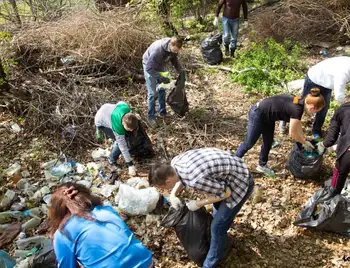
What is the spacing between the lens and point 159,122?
5.25 metres

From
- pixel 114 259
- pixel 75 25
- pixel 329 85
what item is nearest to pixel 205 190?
pixel 114 259

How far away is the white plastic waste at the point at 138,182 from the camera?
3.97 m

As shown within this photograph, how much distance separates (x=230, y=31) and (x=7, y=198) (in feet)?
17.8

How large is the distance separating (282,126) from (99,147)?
267 centimetres

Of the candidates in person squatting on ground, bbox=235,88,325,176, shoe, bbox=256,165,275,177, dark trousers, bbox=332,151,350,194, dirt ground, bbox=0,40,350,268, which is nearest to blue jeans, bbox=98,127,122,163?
dirt ground, bbox=0,40,350,268

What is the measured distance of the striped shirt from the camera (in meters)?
A: 2.38

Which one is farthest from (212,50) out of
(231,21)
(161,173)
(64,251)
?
(64,251)

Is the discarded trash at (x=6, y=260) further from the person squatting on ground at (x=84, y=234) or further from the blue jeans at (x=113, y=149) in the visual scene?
the blue jeans at (x=113, y=149)

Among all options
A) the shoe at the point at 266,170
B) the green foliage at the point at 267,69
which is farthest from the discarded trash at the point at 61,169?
the green foliage at the point at 267,69

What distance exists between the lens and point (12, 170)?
Result: 13.9 ft

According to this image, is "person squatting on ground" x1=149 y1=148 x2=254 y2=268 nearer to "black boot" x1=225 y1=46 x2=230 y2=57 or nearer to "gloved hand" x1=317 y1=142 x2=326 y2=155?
"gloved hand" x1=317 y1=142 x2=326 y2=155

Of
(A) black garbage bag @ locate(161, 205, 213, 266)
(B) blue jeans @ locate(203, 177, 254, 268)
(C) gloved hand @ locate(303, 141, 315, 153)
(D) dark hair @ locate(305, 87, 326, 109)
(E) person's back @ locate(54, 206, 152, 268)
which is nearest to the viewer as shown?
(E) person's back @ locate(54, 206, 152, 268)

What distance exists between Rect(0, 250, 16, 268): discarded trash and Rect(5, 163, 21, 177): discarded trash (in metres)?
1.32

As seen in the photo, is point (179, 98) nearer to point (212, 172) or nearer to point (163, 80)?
point (163, 80)
